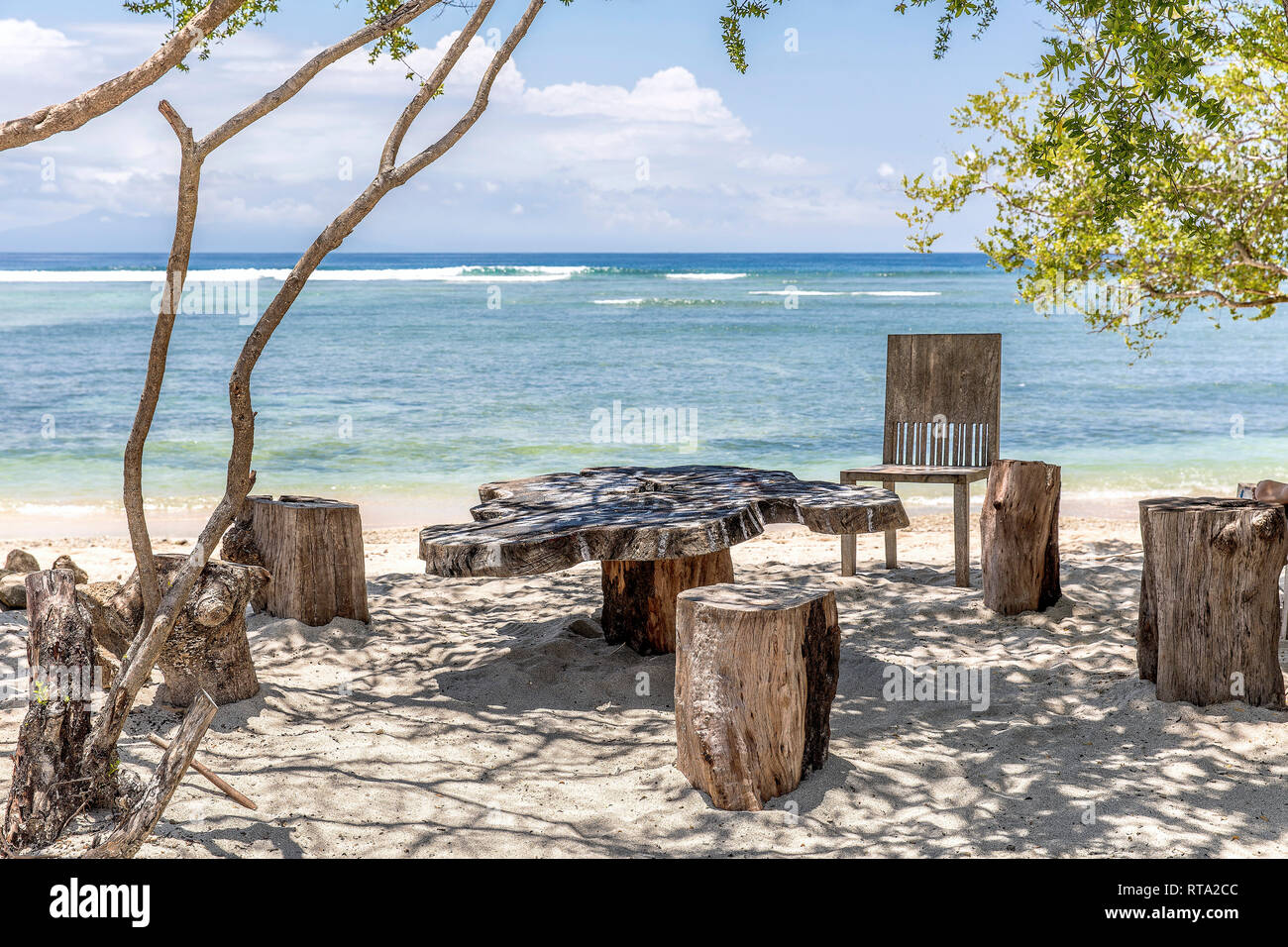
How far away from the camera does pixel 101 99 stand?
8.18 feet

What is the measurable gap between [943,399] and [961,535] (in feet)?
3.51

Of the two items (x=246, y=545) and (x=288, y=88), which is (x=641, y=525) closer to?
(x=288, y=88)

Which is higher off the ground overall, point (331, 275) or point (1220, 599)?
point (331, 275)

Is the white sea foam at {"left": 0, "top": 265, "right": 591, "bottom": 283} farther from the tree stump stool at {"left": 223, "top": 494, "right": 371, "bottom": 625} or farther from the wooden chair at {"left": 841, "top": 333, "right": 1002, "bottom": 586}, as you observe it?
the tree stump stool at {"left": 223, "top": 494, "right": 371, "bottom": 625}

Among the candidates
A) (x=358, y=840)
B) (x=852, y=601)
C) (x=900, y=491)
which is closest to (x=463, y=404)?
(x=900, y=491)

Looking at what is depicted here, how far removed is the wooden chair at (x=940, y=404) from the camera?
20.7 feet

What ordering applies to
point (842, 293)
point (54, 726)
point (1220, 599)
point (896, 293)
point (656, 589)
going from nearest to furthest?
point (54, 726)
point (1220, 599)
point (656, 589)
point (896, 293)
point (842, 293)

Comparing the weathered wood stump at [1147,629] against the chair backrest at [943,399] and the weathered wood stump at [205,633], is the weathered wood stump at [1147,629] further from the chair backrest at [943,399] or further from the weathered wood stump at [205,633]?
the weathered wood stump at [205,633]

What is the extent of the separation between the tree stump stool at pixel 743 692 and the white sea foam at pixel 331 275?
52.3 metres

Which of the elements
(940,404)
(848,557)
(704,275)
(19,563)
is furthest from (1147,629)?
(704,275)

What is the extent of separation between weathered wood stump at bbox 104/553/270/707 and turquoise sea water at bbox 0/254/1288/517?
6801 millimetres

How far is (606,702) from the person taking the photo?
13.6 ft

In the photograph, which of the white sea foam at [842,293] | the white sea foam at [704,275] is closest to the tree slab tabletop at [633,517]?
the white sea foam at [842,293]

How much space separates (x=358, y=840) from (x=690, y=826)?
0.93 meters
